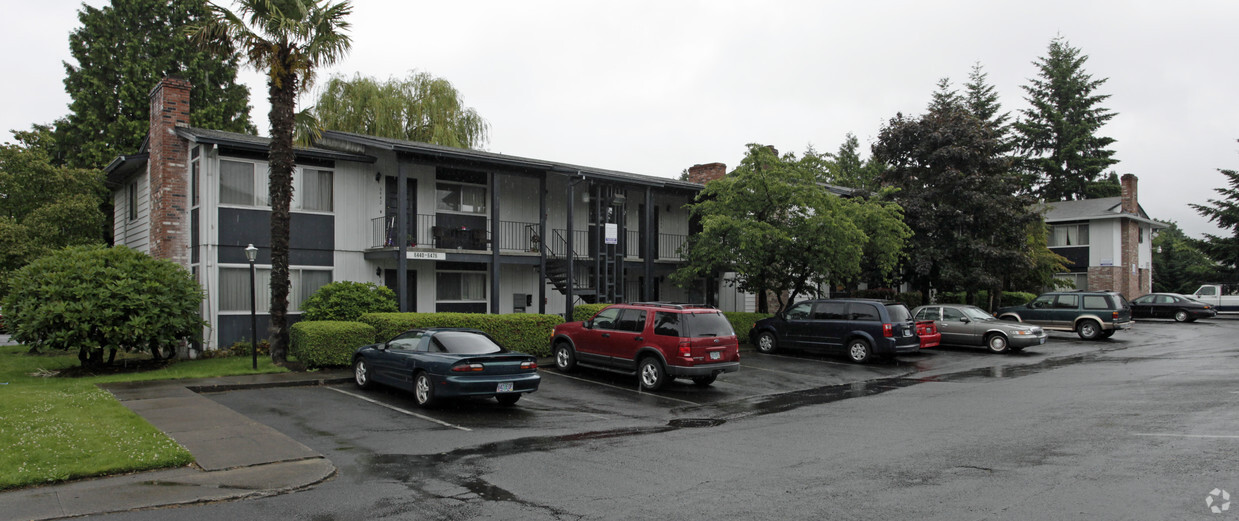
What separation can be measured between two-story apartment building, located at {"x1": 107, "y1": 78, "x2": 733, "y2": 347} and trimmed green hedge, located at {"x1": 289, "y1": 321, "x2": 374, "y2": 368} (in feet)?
9.86

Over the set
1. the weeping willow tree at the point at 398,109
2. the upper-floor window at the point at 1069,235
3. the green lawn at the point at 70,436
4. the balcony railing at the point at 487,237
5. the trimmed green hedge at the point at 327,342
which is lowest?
the green lawn at the point at 70,436

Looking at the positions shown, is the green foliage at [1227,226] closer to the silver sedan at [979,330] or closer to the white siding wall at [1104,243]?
the white siding wall at [1104,243]

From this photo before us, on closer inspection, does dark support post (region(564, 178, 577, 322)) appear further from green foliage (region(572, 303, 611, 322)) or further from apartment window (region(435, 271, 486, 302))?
apartment window (region(435, 271, 486, 302))

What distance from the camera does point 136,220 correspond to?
22234 millimetres

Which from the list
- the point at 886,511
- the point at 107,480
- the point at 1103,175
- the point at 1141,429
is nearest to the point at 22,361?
the point at 107,480

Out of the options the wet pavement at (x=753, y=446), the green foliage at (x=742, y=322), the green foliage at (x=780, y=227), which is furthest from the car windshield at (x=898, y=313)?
the green foliage at (x=742, y=322)

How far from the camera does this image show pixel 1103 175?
187 ft

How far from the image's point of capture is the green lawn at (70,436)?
729 centimetres

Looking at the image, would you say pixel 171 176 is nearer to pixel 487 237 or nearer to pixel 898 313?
pixel 487 237

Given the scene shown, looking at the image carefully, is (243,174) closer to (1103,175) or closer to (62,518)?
(62,518)

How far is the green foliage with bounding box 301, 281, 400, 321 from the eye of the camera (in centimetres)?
1781

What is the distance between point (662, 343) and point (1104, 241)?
40.0 m

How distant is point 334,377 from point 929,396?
1150 centimetres

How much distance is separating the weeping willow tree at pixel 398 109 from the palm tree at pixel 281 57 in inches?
655
